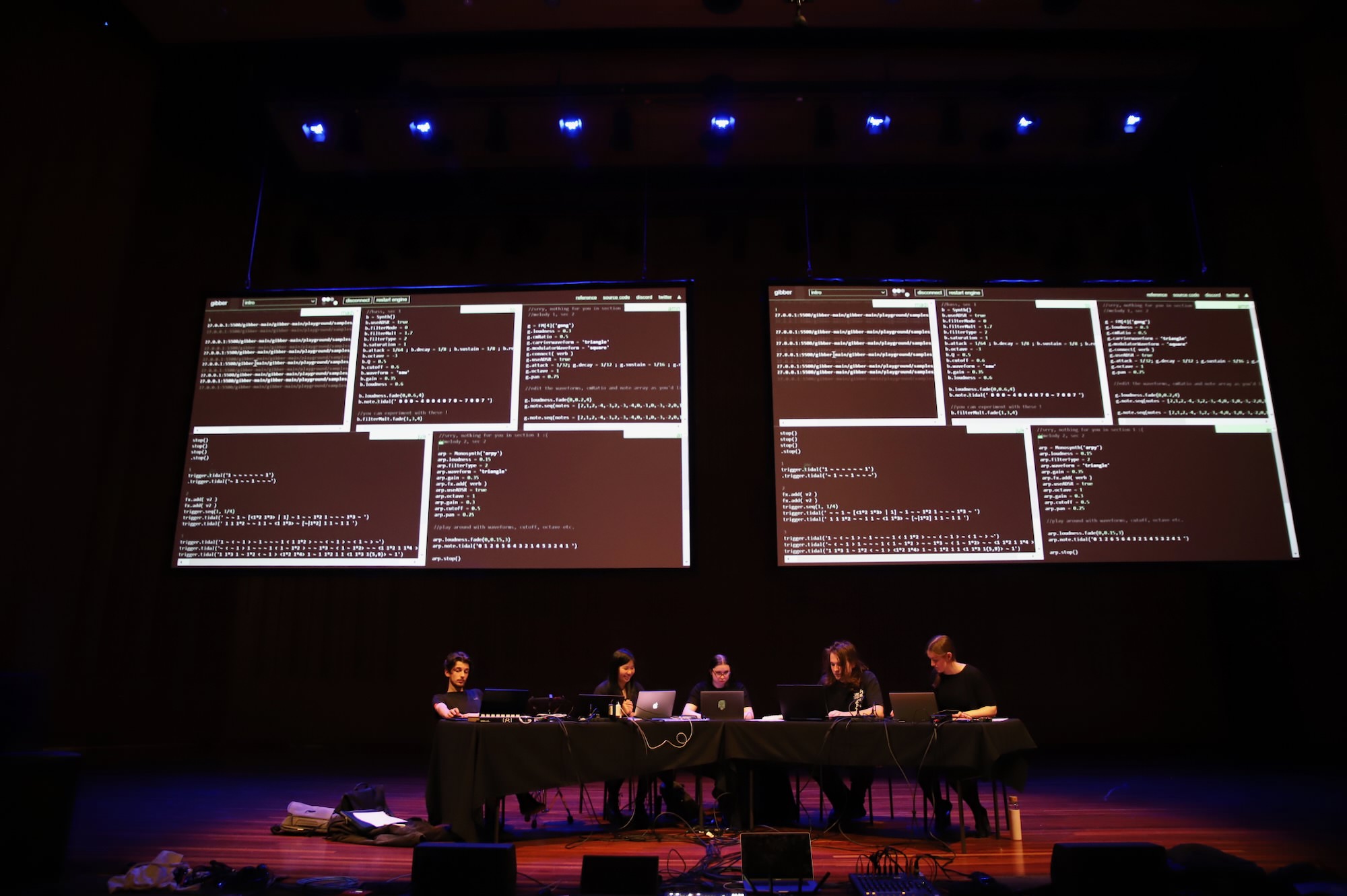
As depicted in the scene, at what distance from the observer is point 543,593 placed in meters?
7.03

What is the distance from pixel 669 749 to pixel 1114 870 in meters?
2.13

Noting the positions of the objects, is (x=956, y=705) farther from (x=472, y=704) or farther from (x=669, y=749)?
(x=472, y=704)

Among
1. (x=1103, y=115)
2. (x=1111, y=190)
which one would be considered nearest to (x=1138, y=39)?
(x=1103, y=115)

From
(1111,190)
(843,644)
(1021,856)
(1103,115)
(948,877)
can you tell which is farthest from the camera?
(1111,190)

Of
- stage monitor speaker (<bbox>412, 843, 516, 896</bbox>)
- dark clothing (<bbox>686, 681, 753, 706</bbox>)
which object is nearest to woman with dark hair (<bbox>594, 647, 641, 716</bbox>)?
dark clothing (<bbox>686, 681, 753, 706</bbox>)

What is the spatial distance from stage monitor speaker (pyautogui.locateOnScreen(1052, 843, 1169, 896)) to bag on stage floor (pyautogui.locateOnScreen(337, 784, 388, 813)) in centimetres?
Result: 343

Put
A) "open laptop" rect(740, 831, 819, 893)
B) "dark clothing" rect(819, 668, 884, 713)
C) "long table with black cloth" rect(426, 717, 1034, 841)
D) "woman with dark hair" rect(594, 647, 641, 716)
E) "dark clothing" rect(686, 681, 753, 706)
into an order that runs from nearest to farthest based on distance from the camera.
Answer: "open laptop" rect(740, 831, 819, 893), "long table with black cloth" rect(426, 717, 1034, 841), "dark clothing" rect(819, 668, 884, 713), "dark clothing" rect(686, 681, 753, 706), "woman with dark hair" rect(594, 647, 641, 716)

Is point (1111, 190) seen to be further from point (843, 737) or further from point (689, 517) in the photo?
point (843, 737)

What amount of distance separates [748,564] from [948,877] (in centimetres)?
384

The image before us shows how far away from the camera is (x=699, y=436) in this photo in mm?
7262

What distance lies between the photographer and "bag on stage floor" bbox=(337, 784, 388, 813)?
13.9 ft

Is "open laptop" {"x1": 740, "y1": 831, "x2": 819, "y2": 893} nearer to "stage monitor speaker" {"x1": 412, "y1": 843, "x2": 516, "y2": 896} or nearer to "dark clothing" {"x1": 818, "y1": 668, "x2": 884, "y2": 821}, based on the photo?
"stage monitor speaker" {"x1": 412, "y1": 843, "x2": 516, "y2": 896}

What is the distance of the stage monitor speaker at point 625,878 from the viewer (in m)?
2.75

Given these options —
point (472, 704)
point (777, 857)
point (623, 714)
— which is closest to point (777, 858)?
point (777, 857)
